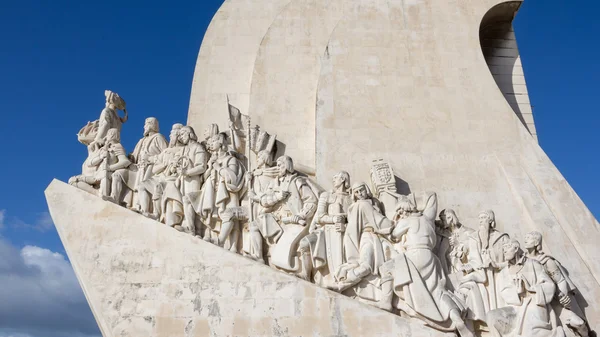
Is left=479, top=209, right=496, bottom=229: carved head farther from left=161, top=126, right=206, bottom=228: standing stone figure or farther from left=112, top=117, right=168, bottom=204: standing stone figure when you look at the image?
left=112, top=117, right=168, bottom=204: standing stone figure

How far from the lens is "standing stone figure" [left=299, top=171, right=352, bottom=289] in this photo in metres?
8.05

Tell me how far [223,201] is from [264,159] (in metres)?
0.77

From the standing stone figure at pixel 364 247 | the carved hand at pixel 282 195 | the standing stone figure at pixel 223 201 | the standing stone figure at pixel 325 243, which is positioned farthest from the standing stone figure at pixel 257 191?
the standing stone figure at pixel 364 247

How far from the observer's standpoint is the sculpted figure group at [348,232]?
25.0ft

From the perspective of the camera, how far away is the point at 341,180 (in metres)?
8.59

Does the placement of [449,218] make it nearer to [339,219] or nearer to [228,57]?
[339,219]

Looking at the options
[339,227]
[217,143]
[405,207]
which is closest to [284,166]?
[217,143]

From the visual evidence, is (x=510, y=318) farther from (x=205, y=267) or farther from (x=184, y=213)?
(x=184, y=213)

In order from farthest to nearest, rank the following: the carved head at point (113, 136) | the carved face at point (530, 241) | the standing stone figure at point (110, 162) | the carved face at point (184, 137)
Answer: the carved head at point (113, 136) < the carved face at point (184, 137) < the standing stone figure at point (110, 162) < the carved face at point (530, 241)

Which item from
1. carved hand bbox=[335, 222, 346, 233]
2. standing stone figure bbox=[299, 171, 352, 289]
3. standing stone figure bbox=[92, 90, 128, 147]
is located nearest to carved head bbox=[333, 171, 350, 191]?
standing stone figure bbox=[299, 171, 352, 289]

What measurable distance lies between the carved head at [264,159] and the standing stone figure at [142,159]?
142 cm

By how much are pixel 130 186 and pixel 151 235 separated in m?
1.14

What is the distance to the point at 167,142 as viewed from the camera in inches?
380

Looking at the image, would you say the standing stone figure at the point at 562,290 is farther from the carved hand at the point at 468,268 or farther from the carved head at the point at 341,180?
the carved head at the point at 341,180
